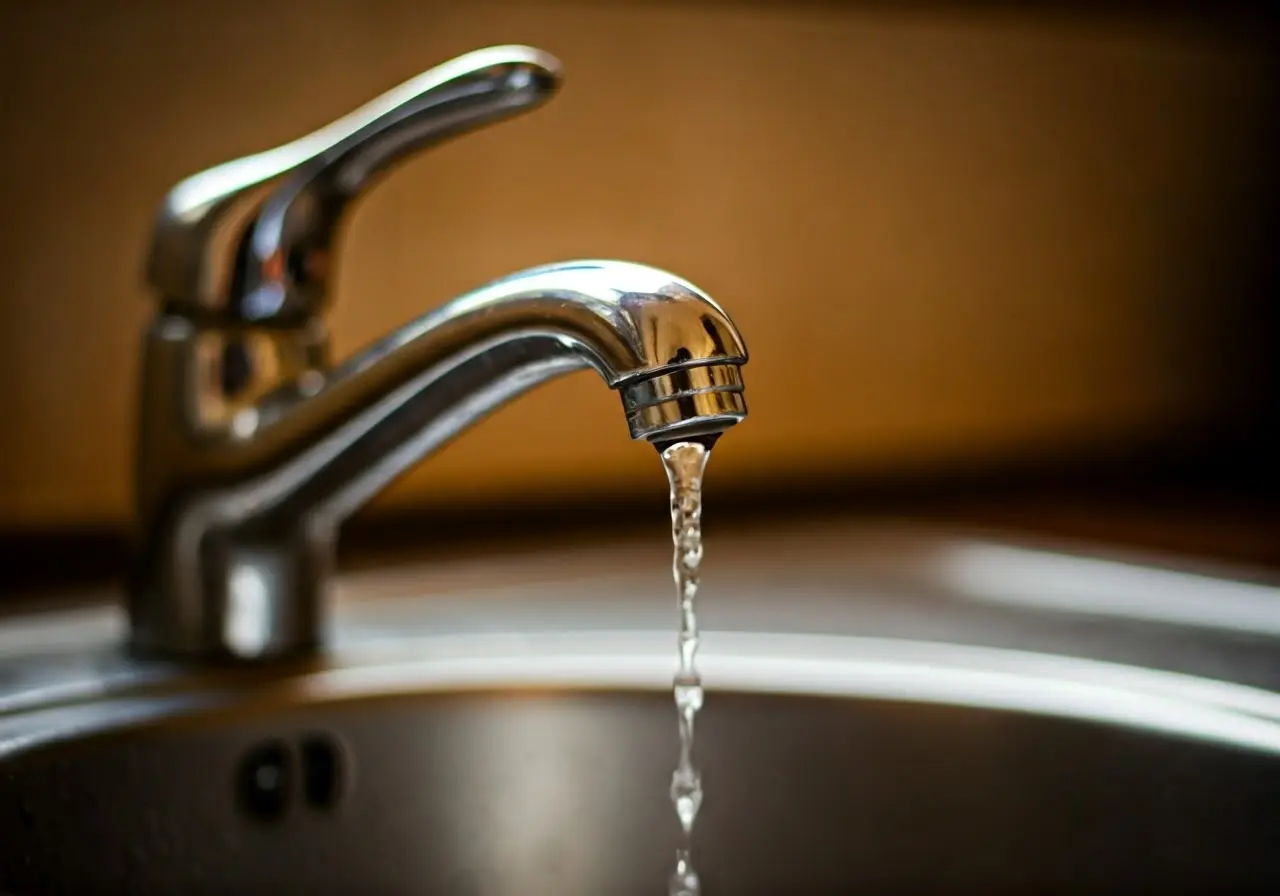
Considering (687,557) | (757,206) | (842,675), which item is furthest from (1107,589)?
(757,206)

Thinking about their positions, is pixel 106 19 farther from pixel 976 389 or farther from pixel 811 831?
pixel 976 389

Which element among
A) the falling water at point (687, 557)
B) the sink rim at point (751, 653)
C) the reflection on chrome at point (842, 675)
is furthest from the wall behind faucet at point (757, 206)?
the falling water at point (687, 557)

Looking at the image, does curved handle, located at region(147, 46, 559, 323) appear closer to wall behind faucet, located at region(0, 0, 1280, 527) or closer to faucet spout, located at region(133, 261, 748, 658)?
faucet spout, located at region(133, 261, 748, 658)

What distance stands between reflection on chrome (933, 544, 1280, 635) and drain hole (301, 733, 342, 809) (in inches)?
12.7

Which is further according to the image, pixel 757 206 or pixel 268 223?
pixel 757 206

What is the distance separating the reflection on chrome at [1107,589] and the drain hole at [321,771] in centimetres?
32

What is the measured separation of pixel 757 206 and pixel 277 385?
687 mm

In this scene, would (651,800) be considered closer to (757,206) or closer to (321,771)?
(321,771)

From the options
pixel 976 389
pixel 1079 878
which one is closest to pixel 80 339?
pixel 1079 878

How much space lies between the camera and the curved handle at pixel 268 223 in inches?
21.9

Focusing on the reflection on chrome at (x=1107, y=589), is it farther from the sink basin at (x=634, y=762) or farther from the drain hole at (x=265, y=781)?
the drain hole at (x=265, y=781)

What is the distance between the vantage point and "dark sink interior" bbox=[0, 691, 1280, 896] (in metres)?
0.55

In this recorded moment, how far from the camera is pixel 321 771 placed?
586 millimetres

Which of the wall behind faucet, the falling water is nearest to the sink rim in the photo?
the falling water
